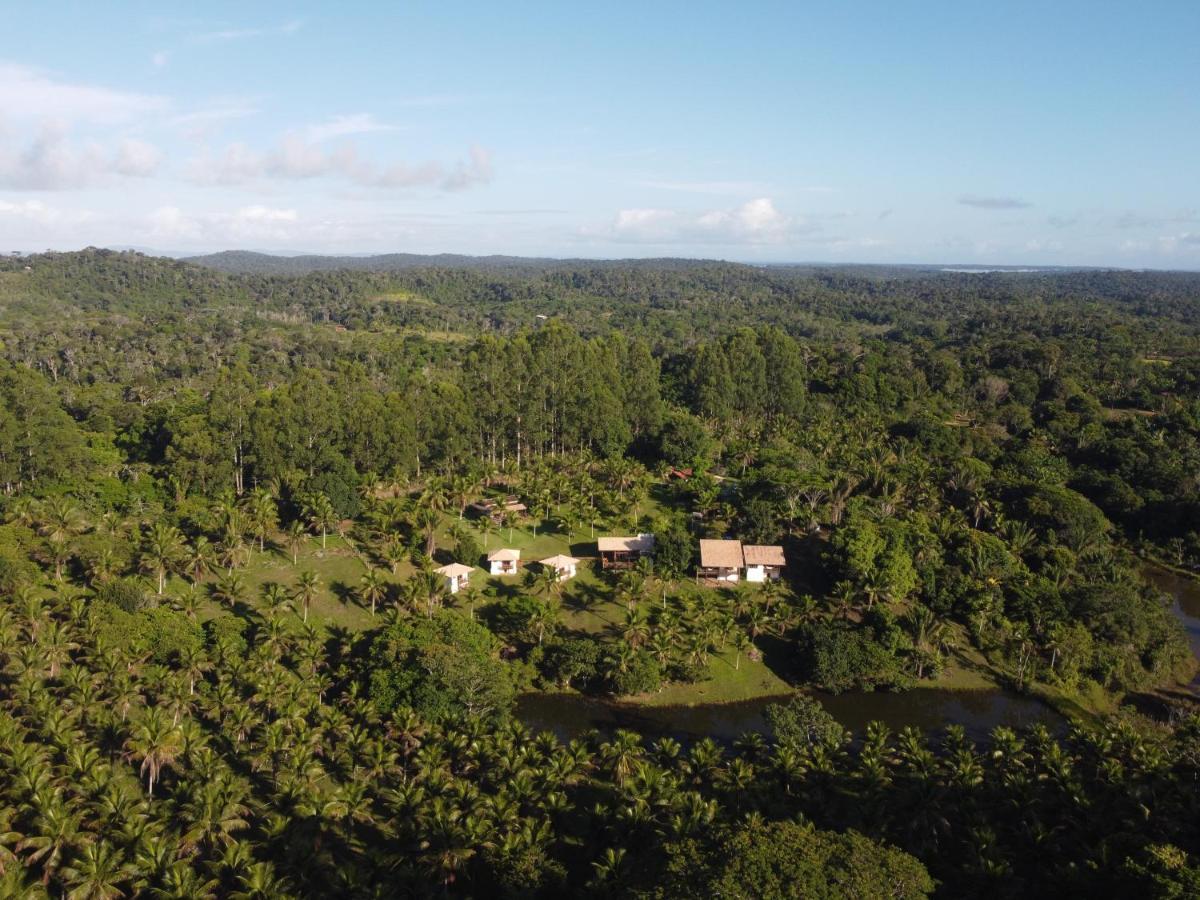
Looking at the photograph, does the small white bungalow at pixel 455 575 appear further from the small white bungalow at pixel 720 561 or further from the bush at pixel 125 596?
the bush at pixel 125 596

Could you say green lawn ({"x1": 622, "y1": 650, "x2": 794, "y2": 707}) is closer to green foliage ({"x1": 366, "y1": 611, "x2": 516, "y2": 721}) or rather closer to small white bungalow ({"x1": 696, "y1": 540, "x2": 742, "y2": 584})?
small white bungalow ({"x1": 696, "y1": 540, "x2": 742, "y2": 584})

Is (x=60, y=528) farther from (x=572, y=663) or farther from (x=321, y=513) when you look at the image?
(x=572, y=663)

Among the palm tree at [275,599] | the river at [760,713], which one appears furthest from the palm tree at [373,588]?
the river at [760,713]

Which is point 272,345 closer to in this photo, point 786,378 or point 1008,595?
point 786,378

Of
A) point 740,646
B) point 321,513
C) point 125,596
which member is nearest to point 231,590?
point 125,596

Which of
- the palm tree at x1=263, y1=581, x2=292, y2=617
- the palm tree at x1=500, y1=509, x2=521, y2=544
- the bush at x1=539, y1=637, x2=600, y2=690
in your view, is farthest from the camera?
the palm tree at x1=500, y1=509, x2=521, y2=544

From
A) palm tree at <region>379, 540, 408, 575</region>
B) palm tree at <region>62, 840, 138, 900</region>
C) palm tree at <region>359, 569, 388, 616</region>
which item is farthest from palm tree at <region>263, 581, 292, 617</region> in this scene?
palm tree at <region>62, 840, 138, 900</region>
